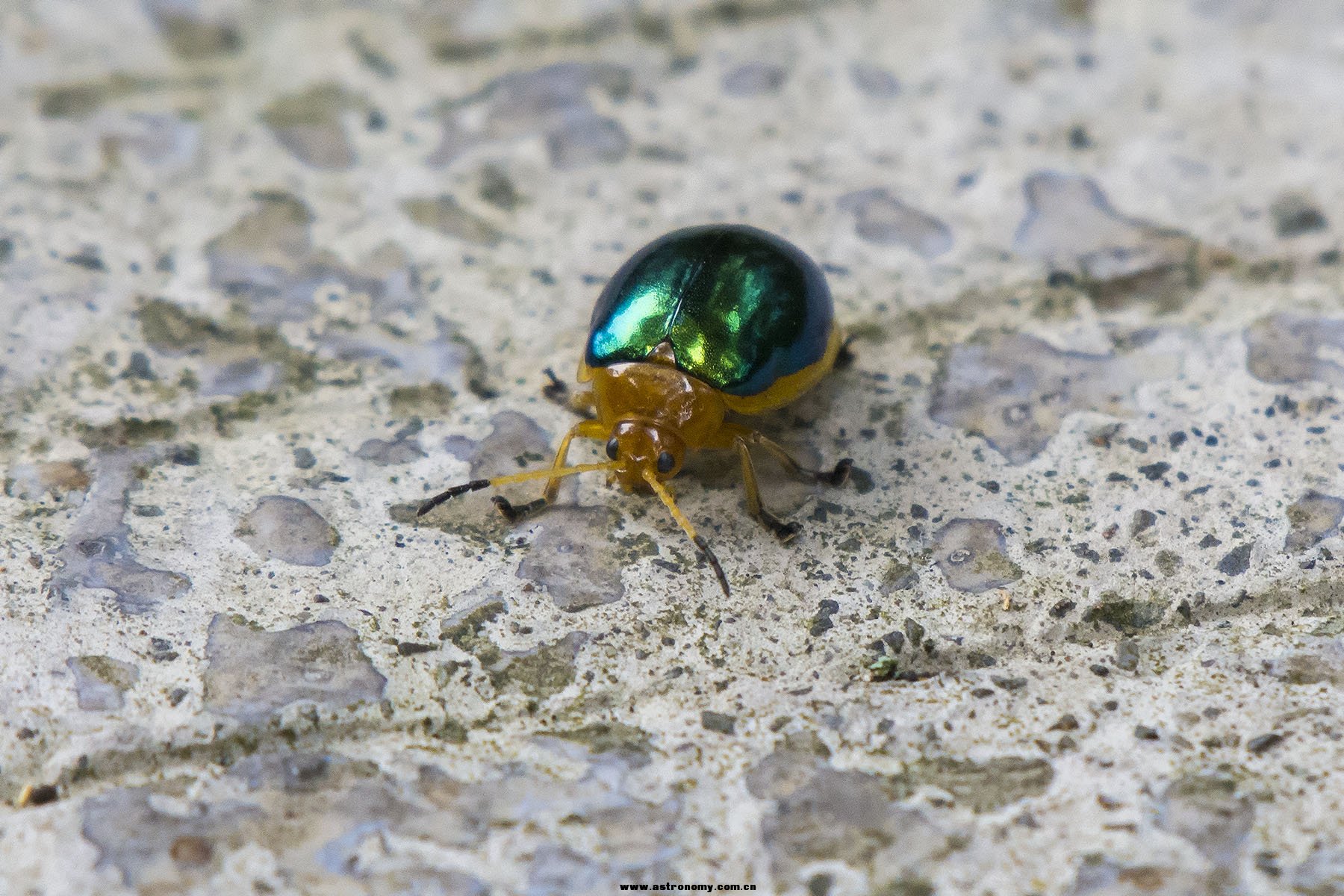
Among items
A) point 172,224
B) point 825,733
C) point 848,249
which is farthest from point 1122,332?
point 172,224

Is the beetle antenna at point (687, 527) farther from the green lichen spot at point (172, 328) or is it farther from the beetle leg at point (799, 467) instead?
the green lichen spot at point (172, 328)

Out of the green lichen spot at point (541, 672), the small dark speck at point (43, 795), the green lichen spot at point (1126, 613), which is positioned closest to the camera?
the small dark speck at point (43, 795)

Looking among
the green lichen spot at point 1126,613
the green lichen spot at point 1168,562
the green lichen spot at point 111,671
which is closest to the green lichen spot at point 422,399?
the green lichen spot at point 111,671

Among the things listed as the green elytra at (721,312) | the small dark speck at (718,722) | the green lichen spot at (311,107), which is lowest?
the small dark speck at (718,722)

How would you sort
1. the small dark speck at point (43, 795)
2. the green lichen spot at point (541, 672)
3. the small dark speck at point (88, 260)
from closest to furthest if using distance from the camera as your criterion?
the small dark speck at point (43, 795) < the green lichen spot at point (541, 672) < the small dark speck at point (88, 260)

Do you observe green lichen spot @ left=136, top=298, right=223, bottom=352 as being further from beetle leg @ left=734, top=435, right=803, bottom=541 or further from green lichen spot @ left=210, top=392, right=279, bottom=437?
beetle leg @ left=734, top=435, right=803, bottom=541

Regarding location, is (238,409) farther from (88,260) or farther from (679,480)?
(679,480)

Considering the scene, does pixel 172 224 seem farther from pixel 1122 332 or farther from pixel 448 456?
pixel 1122 332

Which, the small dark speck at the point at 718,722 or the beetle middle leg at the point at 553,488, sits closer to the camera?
the small dark speck at the point at 718,722
